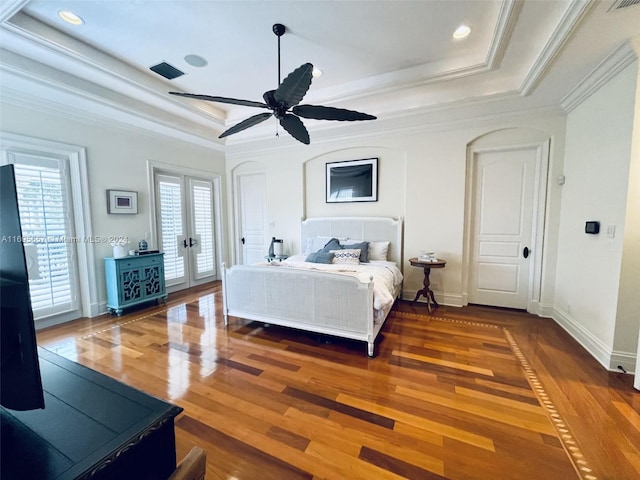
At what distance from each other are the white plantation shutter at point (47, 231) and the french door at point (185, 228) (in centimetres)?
127

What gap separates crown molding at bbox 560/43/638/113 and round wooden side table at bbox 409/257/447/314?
7.95 feet

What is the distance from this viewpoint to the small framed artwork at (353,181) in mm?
4664

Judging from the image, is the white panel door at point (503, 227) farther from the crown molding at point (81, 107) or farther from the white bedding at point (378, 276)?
the crown molding at point (81, 107)

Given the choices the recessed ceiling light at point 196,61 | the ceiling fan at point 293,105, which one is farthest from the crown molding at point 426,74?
the recessed ceiling light at point 196,61

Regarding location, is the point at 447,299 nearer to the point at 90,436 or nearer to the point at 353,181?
the point at 353,181

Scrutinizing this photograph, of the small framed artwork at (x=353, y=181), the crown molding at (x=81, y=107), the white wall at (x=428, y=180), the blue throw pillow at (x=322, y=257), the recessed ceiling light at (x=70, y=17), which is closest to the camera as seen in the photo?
the recessed ceiling light at (x=70, y=17)

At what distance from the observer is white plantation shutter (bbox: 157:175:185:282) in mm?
4867

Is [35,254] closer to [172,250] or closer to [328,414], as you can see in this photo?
[172,250]

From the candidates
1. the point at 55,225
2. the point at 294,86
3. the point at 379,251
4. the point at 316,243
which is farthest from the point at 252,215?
the point at 294,86

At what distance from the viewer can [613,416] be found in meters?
1.94

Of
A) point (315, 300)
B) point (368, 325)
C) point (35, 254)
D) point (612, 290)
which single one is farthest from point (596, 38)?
point (35, 254)

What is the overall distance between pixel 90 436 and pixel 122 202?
14.4 ft

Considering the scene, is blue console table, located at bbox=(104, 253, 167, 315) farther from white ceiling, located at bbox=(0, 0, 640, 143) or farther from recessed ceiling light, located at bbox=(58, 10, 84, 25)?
recessed ceiling light, located at bbox=(58, 10, 84, 25)

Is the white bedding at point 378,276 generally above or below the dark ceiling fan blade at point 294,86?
below
